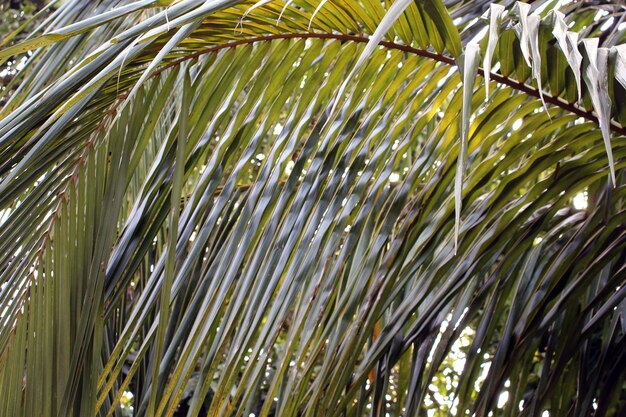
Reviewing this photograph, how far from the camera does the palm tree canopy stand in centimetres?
68

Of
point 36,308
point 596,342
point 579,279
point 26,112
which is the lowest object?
point 36,308

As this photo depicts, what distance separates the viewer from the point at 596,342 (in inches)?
57.9

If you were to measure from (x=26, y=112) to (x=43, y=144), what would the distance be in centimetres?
3

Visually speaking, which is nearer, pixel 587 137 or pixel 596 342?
pixel 587 137

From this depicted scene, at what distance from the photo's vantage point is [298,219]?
0.76 meters

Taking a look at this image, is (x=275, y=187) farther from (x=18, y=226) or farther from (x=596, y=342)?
(x=596, y=342)

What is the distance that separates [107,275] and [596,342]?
3.31ft

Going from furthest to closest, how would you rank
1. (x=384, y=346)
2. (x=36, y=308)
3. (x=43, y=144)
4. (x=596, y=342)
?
1. (x=596, y=342)
2. (x=384, y=346)
3. (x=36, y=308)
4. (x=43, y=144)

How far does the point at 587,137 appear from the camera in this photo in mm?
768

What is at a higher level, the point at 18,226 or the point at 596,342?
the point at 596,342

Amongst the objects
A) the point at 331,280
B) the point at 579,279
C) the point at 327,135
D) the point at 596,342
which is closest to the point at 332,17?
the point at 327,135

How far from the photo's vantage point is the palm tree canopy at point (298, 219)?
68 centimetres

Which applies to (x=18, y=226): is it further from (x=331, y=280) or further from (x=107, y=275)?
(x=331, y=280)

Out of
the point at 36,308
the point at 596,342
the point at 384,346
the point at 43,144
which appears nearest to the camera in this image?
the point at 43,144
